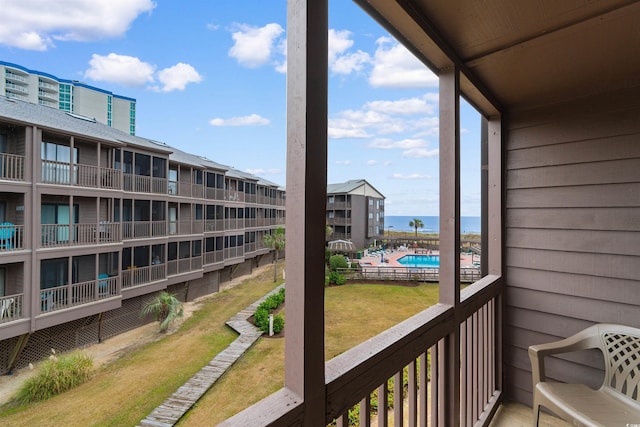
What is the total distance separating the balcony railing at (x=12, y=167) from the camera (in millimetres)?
2354

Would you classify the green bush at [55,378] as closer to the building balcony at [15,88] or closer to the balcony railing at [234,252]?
the building balcony at [15,88]

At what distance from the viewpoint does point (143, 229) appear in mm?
5809

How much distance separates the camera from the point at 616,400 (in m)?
1.22

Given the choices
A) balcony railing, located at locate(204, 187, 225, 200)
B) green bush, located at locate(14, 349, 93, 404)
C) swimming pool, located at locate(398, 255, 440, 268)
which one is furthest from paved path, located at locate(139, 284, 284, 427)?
swimming pool, located at locate(398, 255, 440, 268)

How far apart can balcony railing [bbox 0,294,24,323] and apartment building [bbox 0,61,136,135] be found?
7.03ft

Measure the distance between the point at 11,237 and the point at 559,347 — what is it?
14.3 ft

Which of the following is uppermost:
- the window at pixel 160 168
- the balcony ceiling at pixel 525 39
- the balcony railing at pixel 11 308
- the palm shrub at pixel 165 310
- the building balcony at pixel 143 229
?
the window at pixel 160 168

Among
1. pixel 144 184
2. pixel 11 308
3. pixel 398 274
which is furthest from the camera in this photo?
pixel 398 274

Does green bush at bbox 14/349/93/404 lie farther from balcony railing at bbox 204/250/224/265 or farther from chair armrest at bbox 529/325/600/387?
chair armrest at bbox 529/325/600/387

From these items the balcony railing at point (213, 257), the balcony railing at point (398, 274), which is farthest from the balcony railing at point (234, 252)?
the balcony railing at point (398, 274)

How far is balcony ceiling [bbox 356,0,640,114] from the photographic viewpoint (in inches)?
34.8

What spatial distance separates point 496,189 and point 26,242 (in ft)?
14.0

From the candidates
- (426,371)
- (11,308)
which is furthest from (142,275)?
(426,371)

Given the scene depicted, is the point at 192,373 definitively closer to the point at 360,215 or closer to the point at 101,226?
the point at 101,226
